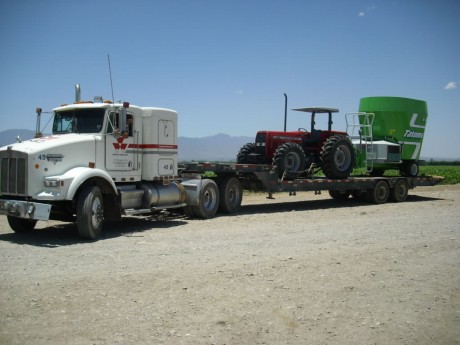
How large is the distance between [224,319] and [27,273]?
10.9 feet

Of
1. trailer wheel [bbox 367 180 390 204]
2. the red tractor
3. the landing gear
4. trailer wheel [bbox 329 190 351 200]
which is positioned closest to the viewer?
the red tractor

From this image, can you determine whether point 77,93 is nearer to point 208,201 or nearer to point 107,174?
point 107,174

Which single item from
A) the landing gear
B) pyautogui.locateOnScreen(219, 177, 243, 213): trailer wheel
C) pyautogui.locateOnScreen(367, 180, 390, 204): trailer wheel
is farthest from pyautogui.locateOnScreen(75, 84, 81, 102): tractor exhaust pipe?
the landing gear

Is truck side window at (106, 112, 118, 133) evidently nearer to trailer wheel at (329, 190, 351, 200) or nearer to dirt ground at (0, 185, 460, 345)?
dirt ground at (0, 185, 460, 345)

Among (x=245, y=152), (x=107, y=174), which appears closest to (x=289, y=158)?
(x=245, y=152)

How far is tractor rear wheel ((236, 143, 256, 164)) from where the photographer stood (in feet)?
54.1

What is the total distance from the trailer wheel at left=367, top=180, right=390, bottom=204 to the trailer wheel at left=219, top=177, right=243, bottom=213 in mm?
5958

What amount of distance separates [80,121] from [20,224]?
2.57m

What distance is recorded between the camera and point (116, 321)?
4.97 m

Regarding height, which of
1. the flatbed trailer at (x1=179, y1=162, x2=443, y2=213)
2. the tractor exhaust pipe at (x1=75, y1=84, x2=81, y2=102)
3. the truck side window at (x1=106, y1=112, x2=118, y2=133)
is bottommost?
the flatbed trailer at (x1=179, y1=162, x2=443, y2=213)

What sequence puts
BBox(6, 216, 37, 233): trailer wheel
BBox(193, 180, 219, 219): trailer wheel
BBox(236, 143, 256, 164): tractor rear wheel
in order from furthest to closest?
BBox(236, 143, 256, 164): tractor rear wheel, BBox(193, 180, 219, 219): trailer wheel, BBox(6, 216, 37, 233): trailer wheel

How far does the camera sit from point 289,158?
1562 centimetres

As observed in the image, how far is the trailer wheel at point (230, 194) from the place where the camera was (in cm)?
1412

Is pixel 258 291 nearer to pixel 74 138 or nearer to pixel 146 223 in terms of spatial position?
pixel 74 138
